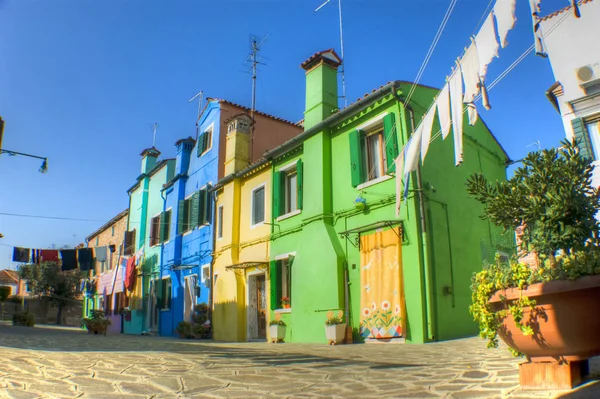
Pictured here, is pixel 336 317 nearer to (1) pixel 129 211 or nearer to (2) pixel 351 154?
(2) pixel 351 154

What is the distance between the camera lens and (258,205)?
50.5 feet

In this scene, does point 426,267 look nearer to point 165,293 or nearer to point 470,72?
point 470,72

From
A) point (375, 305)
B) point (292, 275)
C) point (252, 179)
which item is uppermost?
point (252, 179)

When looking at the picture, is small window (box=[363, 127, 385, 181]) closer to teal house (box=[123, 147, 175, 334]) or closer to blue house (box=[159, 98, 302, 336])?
blue house (box=[159, 98, 302, 336])

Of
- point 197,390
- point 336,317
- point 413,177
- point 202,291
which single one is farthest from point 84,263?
point 197,390

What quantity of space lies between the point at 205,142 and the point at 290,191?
6408 millimetres

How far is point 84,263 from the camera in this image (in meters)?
24.4

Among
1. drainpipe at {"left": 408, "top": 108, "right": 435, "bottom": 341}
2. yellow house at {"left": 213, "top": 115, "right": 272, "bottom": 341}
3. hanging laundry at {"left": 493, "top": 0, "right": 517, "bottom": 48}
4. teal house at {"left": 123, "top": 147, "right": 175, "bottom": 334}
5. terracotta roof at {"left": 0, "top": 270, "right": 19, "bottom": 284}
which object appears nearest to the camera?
hanging laundry at {"left": 493, "top": 0, "right": 517, "bottom": 48}

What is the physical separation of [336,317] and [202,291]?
7844 mm

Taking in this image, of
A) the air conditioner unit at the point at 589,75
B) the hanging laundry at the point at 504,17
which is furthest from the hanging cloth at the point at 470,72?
the air conditioner unit at the point at 589,75

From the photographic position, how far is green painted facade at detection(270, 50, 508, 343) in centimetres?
965

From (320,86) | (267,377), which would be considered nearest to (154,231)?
(320,86)

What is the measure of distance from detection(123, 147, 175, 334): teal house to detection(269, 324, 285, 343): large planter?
337 inches

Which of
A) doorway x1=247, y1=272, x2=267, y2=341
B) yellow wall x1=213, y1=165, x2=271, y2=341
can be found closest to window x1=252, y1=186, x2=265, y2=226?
yellow wall x1=213, y1=165, x2=271, y2=341
